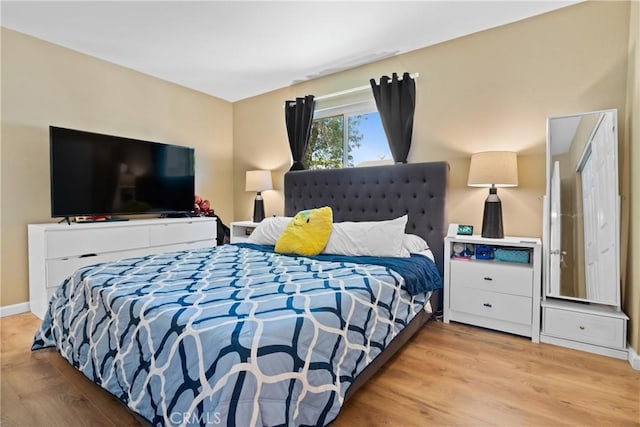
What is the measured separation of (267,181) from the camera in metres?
4.16

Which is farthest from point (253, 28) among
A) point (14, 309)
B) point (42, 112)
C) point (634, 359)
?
point (634, 359)

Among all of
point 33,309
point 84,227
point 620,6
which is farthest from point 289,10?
point 33,309

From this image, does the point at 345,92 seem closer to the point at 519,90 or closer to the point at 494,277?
the point at 519,90

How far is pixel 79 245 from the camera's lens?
290cm

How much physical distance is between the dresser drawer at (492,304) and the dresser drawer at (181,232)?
9.74 feet

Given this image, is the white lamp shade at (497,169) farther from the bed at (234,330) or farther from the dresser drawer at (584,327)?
the dresser drawer at (584,327)

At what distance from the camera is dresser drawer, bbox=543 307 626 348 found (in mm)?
2084

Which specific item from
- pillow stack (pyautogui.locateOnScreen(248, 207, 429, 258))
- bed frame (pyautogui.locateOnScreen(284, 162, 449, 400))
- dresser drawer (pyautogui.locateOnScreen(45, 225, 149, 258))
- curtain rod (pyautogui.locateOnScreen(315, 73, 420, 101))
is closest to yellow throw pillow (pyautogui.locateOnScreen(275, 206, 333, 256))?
pillow stack (pyautogui.locateOnScreen(248, 207, 429, 258))

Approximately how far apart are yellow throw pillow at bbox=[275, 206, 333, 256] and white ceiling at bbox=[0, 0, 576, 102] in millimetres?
1643

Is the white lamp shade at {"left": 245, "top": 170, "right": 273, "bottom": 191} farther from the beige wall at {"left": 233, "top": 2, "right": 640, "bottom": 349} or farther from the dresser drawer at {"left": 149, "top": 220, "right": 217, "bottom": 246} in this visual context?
the beige wall at {"left": 233, "top": 2, "right": 640, "bottom": 349}

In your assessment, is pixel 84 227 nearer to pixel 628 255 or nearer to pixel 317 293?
pixel 317 293

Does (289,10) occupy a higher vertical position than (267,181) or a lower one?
higher

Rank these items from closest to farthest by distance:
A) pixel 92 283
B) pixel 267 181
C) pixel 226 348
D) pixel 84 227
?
1. pixel 226 348
2. pixel 92 283
3. pixel 84 227
4. pixel 267 181

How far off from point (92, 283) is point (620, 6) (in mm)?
3962
